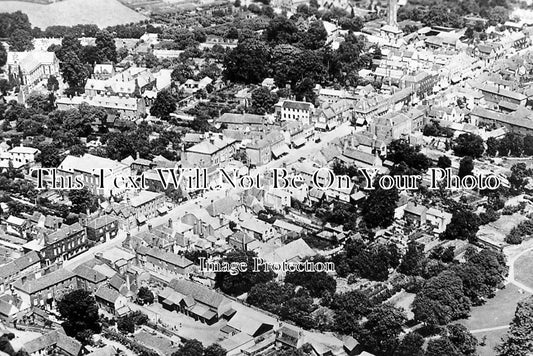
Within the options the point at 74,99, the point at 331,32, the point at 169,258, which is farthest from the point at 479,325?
the point at 331,32

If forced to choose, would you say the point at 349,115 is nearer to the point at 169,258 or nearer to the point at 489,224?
the point at 489,224

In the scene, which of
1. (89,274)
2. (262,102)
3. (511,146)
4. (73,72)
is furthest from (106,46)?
(89,274)

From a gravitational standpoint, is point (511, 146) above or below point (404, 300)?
above

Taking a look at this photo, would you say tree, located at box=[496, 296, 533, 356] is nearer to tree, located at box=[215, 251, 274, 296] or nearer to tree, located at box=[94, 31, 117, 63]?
tree, located at box=[215, 251, 274, 296]

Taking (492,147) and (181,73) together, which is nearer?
(492,147)

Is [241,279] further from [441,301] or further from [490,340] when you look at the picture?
[490,340]

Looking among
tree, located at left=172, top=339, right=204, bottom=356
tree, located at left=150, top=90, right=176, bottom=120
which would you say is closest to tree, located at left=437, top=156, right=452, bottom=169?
tree, located at left=150, top=90, right=176, bottom=120

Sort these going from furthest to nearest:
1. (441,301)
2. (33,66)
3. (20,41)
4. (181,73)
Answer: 1. (20,41)
2. (33,66)
3. (181,73)
4. (441,301)
